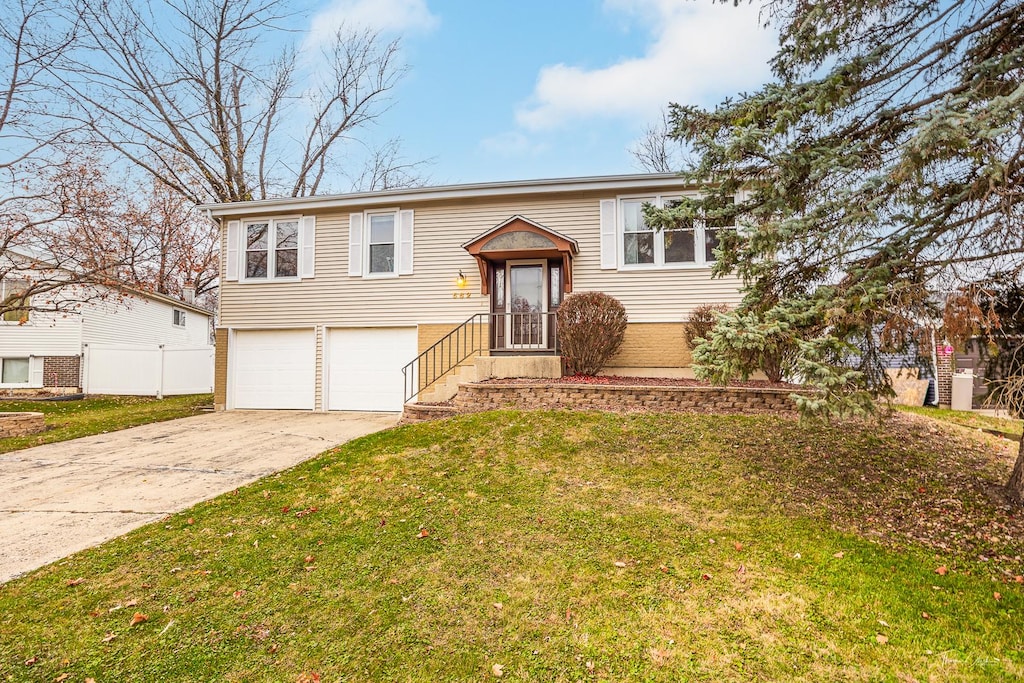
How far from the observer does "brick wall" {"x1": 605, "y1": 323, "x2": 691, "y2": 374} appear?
10.3 m

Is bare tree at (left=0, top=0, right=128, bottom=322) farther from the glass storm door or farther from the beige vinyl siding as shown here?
the glass storm door

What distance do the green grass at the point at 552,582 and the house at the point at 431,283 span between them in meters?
4.81

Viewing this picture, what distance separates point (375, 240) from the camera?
1188cm

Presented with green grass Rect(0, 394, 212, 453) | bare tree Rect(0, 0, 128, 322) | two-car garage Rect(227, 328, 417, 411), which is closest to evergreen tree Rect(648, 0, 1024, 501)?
two-car garage Rect(227, 328, 417, 411)

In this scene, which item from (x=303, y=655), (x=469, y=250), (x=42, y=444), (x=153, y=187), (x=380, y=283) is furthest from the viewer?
(x=153, y=187)

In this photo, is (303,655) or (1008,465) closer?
(303,655)

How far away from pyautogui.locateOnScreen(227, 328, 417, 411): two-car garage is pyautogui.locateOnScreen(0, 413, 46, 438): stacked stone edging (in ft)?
11.5

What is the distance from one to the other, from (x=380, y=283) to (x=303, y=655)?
9626 mm

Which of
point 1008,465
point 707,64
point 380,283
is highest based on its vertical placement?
point 707,64

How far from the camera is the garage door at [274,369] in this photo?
39.7 ft

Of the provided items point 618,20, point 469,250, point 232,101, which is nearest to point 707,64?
point 618,20

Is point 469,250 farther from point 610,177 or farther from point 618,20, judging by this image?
point 618,20

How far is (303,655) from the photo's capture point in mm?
2838

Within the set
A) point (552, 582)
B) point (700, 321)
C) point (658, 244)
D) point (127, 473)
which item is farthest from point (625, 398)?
point (127, 473)
